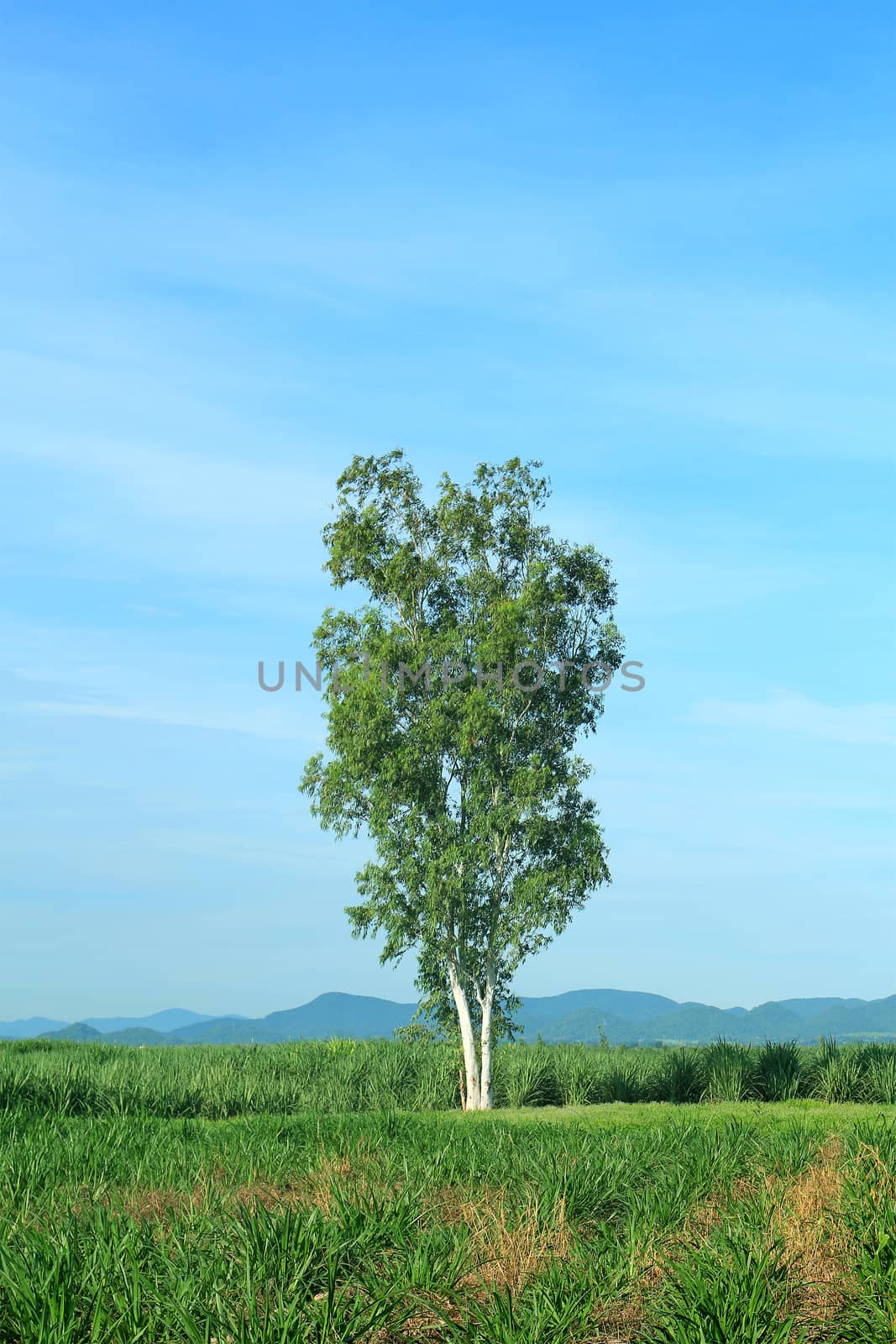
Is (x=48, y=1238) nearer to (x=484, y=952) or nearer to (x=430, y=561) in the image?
(x=484, y=952)

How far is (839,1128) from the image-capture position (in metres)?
12.7

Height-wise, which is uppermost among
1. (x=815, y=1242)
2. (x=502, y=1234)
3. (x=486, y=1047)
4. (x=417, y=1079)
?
(x=502, y=1234)

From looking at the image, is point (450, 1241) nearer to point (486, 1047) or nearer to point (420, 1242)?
point (420, 1242)

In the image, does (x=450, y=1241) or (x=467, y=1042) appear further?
(x=467, y=1042)

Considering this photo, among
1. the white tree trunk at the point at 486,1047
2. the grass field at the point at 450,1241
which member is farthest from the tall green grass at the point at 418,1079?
the grass field at the point at 450,1241

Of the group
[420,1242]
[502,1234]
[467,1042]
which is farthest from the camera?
[467,1042]

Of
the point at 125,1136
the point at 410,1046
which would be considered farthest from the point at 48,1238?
the point at 410,1046

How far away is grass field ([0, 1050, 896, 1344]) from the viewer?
18.7 ft

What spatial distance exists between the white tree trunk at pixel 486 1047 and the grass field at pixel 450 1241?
1055cm

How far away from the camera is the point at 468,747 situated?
21703 millimetres

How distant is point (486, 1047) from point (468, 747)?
18.7ft

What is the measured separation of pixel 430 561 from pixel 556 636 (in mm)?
3084

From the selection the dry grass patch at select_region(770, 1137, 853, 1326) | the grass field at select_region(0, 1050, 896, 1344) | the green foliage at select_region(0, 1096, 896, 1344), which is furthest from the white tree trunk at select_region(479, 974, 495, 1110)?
the dry grass patch at select_region(770, 1137, 853, 1326)

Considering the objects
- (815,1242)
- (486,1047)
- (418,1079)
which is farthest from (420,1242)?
(418,1079)
